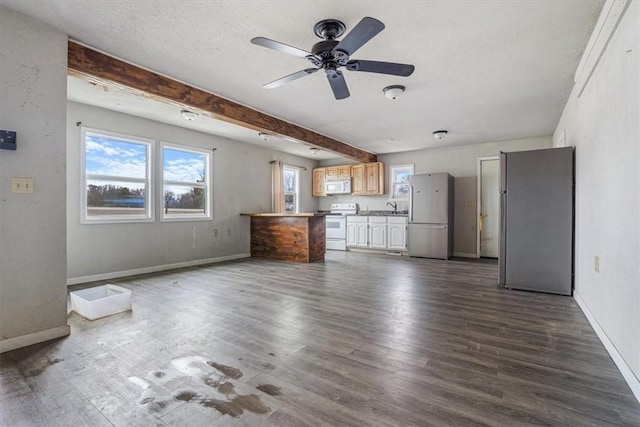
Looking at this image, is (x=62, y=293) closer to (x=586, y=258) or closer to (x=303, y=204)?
(x=586, y=258)

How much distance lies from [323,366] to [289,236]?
414 cm

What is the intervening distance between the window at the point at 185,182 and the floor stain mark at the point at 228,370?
3868 mm

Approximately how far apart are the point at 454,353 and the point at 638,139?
5.56 ft

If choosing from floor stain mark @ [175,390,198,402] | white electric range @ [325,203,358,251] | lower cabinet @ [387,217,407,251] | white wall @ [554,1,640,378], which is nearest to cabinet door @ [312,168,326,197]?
white electric range @ [325,203,358,251]

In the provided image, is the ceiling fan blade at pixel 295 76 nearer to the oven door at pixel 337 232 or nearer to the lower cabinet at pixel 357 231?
the lower cabinet at pixel 357 231

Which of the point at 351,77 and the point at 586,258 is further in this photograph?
the point at 351,77

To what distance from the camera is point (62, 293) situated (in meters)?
2.49

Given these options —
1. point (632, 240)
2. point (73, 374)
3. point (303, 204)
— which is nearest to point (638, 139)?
point (632, 240)

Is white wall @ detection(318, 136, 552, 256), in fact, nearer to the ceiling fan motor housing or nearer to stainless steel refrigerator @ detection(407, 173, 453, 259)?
stainless steel refrigerator @ detection(407, 173, 453, 259)

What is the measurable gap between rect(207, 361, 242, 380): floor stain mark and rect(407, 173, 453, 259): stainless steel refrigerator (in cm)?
534

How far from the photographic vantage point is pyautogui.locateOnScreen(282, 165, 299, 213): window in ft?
26.2

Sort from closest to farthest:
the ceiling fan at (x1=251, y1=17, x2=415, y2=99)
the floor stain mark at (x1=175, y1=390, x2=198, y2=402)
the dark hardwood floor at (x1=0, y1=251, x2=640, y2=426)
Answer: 1. the dark hardwood floor at (x1=0, y1=251, x2=640, y2=426)
2. the floor stain mark at (x1=175, y1=390, x2=198, y2=402)
3. the ceiling fan at (x1=251, y1=17, x2=415, y2=99)

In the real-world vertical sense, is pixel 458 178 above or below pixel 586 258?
above

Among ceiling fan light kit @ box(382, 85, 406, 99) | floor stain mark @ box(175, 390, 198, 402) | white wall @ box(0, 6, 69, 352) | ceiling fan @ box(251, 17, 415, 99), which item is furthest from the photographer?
ceiling fan light kit @ box(382, 85, 406, 99)
